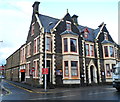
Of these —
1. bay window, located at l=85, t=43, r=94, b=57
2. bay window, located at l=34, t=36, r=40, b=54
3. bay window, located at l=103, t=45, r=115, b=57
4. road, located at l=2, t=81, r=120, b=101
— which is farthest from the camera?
bay window, located at l=103, t=45, r=115, b=57

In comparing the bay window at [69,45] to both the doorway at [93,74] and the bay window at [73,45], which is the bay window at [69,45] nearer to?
the bay window at [73,45]

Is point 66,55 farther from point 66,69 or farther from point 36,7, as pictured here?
point 36,7

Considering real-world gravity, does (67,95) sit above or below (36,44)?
below

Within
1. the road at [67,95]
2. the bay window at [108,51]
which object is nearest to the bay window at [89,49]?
→ the bay window at [108,51]

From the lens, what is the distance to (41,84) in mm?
19281

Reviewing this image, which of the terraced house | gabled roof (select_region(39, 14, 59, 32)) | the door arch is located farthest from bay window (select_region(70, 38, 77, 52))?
the door arch

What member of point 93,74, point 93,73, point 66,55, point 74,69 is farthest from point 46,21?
point 93,74

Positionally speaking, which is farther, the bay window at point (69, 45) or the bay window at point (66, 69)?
the bay window at point (69, 45)

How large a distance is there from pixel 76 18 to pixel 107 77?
16.2m

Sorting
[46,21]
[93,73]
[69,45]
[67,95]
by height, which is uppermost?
[46,21]

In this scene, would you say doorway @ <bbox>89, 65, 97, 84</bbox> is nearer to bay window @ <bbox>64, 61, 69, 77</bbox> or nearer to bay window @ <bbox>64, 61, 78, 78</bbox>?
bay window @ <bbox>64, 61, 78, 78</bbox>

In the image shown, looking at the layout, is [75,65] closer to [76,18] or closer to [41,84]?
[41,84]

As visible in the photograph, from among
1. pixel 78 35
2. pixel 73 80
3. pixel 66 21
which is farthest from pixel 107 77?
pixel 66 21

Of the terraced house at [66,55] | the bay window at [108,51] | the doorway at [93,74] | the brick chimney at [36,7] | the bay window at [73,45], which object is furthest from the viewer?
the bay window at [108,51]
